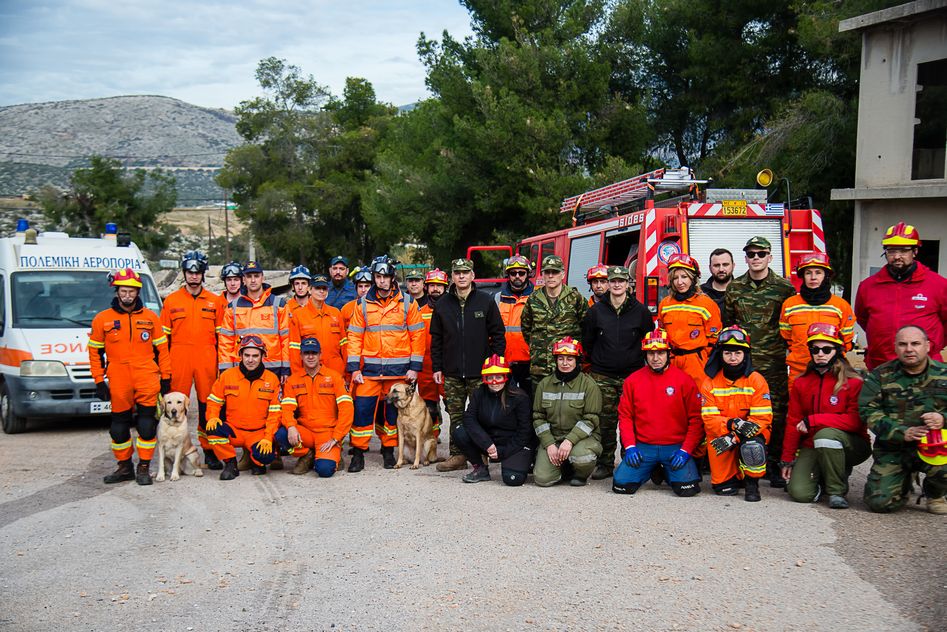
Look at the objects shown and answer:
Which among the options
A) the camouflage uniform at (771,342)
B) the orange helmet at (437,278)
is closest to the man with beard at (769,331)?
the camouflage uniform at (771,342)

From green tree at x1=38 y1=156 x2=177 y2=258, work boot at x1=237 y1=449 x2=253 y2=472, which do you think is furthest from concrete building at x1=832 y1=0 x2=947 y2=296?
green tree at x1=38 y1=156 x2=177 y2=258

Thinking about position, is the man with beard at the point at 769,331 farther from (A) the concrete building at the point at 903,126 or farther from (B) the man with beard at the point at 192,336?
(A) the concrete building at the point at 903,126

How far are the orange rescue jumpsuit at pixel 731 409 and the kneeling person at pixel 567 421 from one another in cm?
99

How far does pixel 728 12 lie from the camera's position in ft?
73.2

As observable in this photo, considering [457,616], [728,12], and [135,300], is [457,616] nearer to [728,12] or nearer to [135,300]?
[135,300]

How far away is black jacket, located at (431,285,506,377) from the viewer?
831 cm

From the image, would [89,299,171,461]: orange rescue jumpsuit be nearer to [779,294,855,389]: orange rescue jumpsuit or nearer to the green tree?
[779,294,855,389]: orange rescue jumpsuit

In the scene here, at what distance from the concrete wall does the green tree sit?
31.7 metres

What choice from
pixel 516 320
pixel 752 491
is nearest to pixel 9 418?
pixel 516 320

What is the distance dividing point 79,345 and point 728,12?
1829 centimetres

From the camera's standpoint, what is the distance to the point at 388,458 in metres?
8.59

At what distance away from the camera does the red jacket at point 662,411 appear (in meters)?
7.24

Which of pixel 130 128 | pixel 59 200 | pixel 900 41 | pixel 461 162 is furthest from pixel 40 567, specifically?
pixel 130 128

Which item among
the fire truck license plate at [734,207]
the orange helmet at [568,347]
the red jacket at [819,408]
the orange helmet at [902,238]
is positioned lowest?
the red jacket at [819,408]
